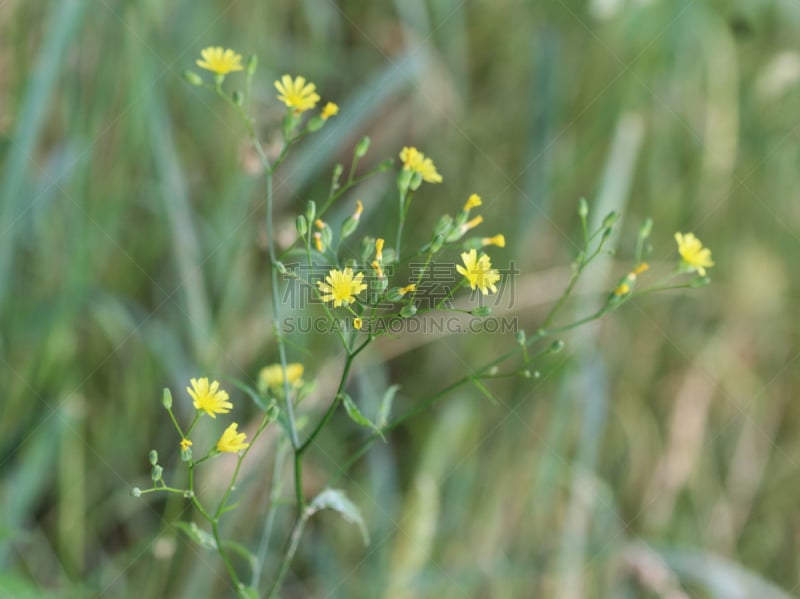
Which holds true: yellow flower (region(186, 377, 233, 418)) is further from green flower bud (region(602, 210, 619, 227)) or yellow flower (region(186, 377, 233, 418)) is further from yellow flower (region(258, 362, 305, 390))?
green flower bud (region(602, 210, 619, 227))

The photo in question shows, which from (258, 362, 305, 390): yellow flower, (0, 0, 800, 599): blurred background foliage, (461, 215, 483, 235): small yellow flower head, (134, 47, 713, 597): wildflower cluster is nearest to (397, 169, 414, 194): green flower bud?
(134, 47, 713, 597): wildflower cluster

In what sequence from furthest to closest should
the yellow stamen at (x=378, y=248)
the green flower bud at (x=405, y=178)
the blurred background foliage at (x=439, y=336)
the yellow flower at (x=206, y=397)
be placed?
the blurred background foliage at (x=439, y=336) < the green flower bud at (x=405, y=178) < the yellow stamen at (x=378, y=248) < the yellow flower at (x=206, y=397)

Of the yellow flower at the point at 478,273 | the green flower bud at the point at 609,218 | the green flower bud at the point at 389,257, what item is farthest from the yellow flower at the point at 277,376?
the green flower bud at the point at 609,218

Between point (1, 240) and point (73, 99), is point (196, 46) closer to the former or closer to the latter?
point (73, 99)

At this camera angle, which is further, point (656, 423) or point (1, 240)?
point (656, 423)

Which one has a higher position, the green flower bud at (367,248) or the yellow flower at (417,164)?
the yellow flower at (417,164)

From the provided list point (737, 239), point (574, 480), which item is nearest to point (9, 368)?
point (574, 480)

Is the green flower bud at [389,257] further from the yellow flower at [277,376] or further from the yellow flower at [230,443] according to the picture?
the yellow flower at [230,443]

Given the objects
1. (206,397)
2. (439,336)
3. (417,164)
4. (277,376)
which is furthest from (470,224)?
(439,336)
